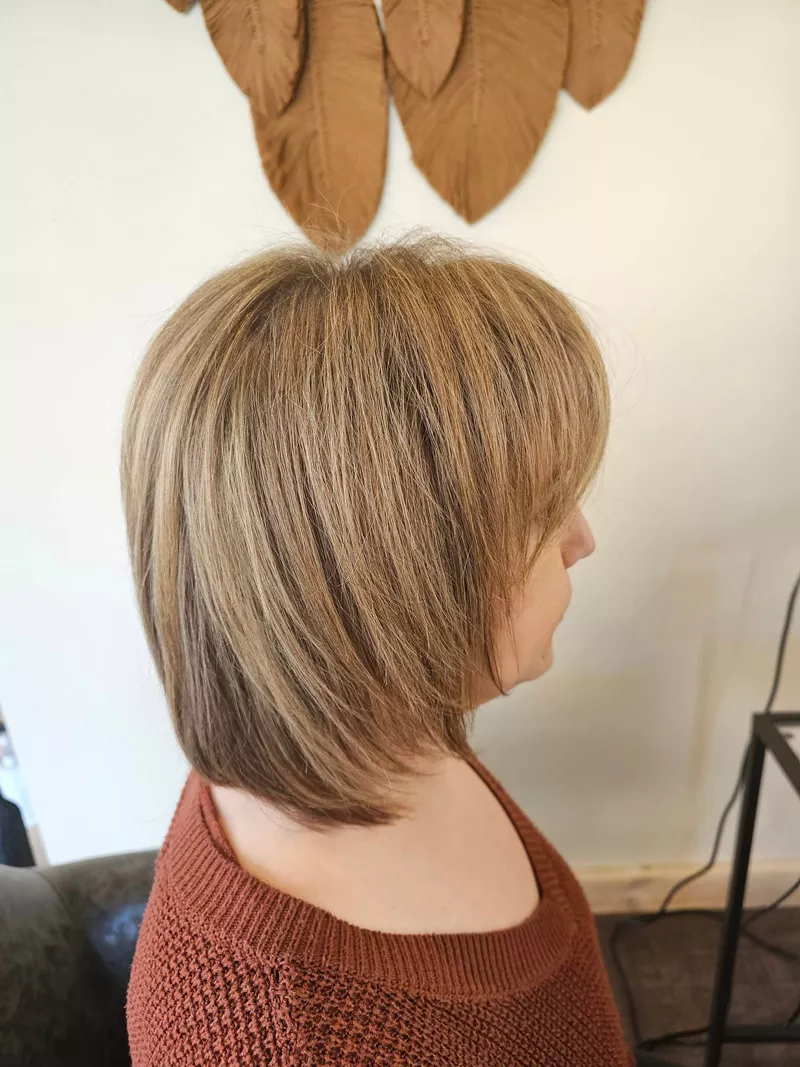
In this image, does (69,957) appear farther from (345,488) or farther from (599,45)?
(599,45)

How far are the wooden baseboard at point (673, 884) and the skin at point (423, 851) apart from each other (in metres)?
0.78

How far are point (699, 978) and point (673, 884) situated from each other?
0.16 metres

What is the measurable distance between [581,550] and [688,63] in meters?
0.63

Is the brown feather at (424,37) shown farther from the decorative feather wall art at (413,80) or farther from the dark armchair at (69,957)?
the dark armchair at (69,957)

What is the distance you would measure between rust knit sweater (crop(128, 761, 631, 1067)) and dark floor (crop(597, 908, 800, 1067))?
76cm

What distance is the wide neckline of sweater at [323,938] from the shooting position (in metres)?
0.44

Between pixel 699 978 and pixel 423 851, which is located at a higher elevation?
pixel 423 851

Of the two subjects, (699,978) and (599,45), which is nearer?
(599,45)

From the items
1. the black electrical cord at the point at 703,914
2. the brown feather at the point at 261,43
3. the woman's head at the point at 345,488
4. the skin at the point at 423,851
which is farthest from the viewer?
the black electrical cord at the point at 703,914

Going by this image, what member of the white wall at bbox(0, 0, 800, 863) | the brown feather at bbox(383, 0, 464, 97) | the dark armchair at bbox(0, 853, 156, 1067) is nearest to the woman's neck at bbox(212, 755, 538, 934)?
the dark armchair at bbox(0, 853, 156, 1067)

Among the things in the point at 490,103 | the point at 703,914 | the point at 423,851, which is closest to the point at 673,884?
the point at 703,914

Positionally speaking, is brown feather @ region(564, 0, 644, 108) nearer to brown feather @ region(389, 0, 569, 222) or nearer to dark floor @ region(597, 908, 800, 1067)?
brown feather @ region(389, 0, 569, 222)

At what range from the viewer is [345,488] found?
1.26 ft

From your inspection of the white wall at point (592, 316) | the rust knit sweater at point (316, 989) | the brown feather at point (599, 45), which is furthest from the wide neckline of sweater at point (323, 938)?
the brown feather at point (599, 45)
